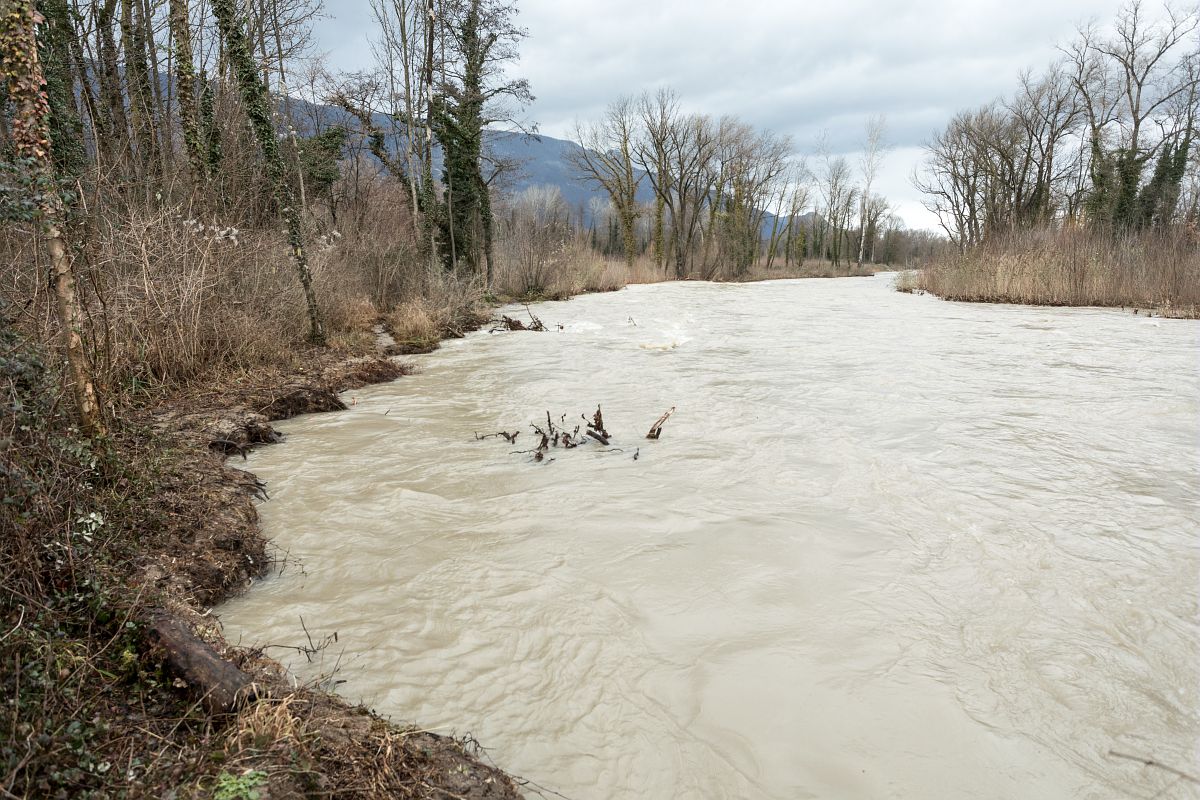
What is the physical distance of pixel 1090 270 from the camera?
1579 centimetres

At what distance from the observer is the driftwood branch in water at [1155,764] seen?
2127 millimetres

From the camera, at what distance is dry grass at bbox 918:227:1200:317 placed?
46.5 feet

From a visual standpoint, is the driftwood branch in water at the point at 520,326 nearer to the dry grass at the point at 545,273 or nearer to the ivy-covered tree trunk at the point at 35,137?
the dry grass at the point at 545,273

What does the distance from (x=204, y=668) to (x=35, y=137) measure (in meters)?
2.90

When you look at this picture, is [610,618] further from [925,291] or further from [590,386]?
[925,291]

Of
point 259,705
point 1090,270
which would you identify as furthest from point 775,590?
point 1090,270

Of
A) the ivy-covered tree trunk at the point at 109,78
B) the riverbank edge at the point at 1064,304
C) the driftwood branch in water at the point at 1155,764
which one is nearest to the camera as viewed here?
the driftwood branch in water at the point at 1155,764

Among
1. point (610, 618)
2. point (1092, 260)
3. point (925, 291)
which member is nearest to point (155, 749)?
point (610, 618)

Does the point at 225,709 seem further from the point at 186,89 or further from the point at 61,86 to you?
the point at 61,86

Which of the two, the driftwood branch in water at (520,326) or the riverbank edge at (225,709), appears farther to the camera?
the driftwood branch in water at (520,326)

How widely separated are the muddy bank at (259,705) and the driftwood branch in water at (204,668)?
2 centimetres

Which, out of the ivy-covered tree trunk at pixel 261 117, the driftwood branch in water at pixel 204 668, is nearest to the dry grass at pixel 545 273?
the ivy-covered tree trunk at pixel 261 117

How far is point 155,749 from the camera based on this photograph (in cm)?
176


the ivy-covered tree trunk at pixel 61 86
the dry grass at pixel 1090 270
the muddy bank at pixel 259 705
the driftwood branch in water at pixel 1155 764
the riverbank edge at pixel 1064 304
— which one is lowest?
the driftwood branch in water at pixel 1155 764
